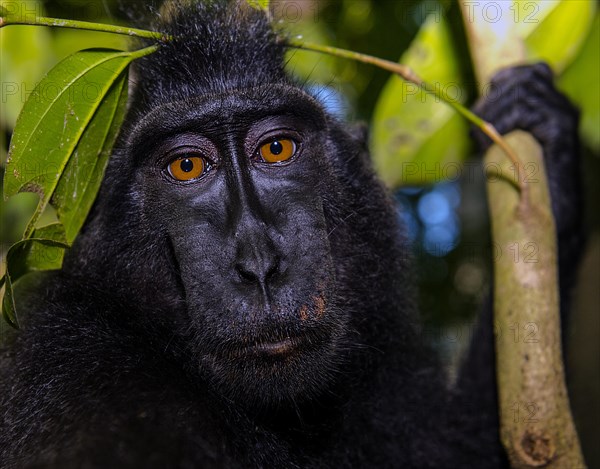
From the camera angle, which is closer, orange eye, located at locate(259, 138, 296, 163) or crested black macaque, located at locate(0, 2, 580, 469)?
crested black macaque, located at locate(0, 2, 580, 469)

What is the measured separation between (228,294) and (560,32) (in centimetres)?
269

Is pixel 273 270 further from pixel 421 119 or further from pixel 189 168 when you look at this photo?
pixel 421 119

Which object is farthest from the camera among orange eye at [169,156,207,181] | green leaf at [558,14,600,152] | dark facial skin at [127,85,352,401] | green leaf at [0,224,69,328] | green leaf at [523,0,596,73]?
green leaf at [558,14,600,152]

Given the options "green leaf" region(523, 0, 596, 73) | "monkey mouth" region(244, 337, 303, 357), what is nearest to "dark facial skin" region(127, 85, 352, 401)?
"monkey mouth" region(244, 337, 303, 357)

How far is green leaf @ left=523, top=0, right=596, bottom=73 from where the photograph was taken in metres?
4.05

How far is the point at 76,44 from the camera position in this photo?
534 centimetres

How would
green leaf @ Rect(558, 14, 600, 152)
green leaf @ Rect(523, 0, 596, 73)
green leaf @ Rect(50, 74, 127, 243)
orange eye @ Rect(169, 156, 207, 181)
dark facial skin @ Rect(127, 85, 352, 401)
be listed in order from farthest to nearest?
green leaf @ Rect(558, 14, 600, 152) < green leaf @ Rect(523, 0, 596, 73) < orange eye @ Rect(169, 156, 207, 181) < green leaf @ Rect(50, 74, 127, 243) < dark facial skin @ Rect(127, 85, 352, 401)

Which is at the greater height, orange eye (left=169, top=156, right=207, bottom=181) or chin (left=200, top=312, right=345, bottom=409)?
orange eye (left=169, top=156, right=207, bottom=181)

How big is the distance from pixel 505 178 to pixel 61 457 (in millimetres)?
2440

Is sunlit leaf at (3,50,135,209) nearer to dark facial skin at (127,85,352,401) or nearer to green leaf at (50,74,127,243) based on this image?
green leaf at (50,74,127,243)

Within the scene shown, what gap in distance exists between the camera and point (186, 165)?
3.23 metres

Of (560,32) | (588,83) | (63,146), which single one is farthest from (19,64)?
(588,83)

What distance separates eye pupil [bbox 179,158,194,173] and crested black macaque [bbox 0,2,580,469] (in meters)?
0.02

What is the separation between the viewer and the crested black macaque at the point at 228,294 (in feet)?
8.78
